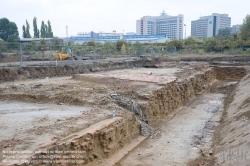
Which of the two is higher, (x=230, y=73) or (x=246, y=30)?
(x=246, y=30)

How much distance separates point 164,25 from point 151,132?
14198 centimetres

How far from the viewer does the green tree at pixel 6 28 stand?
206 ft

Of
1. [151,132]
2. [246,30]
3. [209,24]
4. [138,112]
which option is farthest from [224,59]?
[209,24]

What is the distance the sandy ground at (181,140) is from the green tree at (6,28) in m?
56.9

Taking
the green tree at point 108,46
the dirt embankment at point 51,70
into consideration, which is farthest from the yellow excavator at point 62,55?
the green tree at point 108,46

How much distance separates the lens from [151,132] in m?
12.0

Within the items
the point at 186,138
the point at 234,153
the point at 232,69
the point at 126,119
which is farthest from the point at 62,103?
the point at 232,69

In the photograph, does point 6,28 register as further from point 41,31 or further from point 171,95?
point 171,95

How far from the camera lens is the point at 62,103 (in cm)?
1228

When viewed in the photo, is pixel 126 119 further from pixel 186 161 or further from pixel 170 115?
pixel 170 115

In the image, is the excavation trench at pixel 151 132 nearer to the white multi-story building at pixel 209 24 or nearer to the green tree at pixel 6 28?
the green tree at pixel 6 28

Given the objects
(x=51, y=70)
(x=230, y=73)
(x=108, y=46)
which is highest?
(x=108, y=46)

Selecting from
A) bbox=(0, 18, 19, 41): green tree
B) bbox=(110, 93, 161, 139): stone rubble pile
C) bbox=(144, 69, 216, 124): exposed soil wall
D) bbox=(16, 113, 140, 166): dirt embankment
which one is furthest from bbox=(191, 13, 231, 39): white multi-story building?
bbox=(16, 113, 140, 166): dirt embankment

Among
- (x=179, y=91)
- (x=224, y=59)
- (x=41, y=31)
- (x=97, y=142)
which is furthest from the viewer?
(x=41, y=31)
